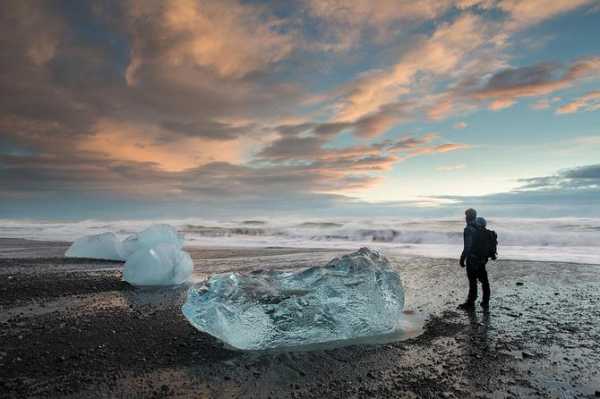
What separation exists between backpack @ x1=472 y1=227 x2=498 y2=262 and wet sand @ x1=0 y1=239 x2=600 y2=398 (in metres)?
0.81

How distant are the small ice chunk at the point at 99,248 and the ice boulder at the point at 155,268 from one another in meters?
4.00

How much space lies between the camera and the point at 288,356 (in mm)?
3957

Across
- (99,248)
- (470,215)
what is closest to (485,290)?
(470,215)

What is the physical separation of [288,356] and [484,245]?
12.9 feet

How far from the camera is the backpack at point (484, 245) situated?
6227 millimetres

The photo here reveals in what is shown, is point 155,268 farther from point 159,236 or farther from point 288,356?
point 288,356

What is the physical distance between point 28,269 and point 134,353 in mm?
7384

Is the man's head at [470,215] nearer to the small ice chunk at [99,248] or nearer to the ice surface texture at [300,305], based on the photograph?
the ice surface texture at [300,305]

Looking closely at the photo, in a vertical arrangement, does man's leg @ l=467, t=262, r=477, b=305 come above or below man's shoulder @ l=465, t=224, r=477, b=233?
below

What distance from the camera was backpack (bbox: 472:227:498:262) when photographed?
245 inches

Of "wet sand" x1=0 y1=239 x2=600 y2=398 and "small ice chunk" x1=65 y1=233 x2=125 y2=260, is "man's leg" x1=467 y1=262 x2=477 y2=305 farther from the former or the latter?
"small ice chunk" x1=65 y1=233 x2=125 y2=260

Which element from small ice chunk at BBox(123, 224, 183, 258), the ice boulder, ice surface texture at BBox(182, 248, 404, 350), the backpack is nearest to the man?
the backpack

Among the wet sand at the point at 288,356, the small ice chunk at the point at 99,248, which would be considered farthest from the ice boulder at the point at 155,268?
the small ice chunk at the point at 99,248

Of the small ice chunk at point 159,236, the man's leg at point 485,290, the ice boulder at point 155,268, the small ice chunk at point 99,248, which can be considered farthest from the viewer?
the small ice chunk at point 99,248
